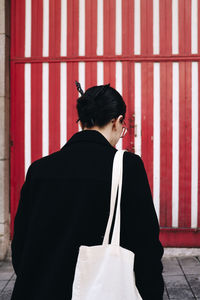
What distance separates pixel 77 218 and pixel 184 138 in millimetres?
3732

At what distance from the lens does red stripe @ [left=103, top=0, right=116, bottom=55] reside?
16.7ft

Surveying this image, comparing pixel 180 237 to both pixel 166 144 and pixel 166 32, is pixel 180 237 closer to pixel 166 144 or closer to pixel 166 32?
pixel 166 144

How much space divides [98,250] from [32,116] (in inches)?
153

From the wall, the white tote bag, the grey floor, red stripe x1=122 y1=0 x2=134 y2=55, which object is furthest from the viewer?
red stripe x1=122 y1=0 x2=134 y2=55

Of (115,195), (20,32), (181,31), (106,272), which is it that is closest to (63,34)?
(20,32)

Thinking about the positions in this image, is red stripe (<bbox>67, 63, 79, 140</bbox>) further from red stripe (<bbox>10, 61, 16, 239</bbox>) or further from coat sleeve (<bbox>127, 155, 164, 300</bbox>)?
coat sleeve (<bbox>127, 155, 164, 300</bbox>)

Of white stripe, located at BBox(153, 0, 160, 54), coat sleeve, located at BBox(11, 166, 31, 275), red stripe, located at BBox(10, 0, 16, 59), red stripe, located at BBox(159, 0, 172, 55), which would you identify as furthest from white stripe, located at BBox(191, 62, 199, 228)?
coat sleeve, located at BBox(11, 166, 31, 275)

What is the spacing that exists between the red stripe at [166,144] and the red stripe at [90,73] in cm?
91

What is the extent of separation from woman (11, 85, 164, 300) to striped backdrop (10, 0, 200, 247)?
346cm

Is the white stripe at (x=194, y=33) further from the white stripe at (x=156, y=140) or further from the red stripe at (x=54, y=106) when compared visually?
the red stripe at (x=54, y=106)

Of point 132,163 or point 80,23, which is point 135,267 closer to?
point 132,163

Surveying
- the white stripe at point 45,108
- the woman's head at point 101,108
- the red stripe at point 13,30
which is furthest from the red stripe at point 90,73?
the woman's head at point 101,108

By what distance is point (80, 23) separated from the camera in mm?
5125

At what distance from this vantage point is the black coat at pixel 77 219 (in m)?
1.54
